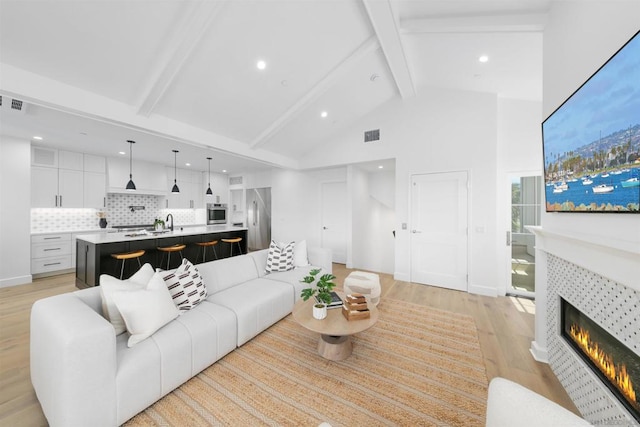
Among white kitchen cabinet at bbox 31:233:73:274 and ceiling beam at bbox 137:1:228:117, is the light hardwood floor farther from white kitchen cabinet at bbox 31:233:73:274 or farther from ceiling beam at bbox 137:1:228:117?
ceiling beam at bbox 137:1:228:117

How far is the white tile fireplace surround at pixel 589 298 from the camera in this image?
1.16 metres

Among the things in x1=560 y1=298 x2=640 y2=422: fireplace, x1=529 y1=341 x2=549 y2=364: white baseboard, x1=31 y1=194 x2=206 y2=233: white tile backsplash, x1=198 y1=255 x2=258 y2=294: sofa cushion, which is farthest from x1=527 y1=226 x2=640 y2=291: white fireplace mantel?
x1=31 y1=194 x2=206 y2=233: white tile backsplash

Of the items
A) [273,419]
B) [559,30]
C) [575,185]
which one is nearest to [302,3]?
[559,30]

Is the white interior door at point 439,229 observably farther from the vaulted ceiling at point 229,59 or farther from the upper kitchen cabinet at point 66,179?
the upper kitchen cabinet at point 66,179

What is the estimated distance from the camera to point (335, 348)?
6.88 feet

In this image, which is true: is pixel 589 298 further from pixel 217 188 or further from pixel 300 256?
pixel 217 188

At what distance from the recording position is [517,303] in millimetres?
3434

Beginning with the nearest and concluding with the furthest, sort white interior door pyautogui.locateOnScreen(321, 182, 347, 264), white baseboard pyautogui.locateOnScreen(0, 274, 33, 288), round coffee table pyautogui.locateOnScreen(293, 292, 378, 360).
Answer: round coffee table pyautogui.locateOnScreen(293, 292, 378, 360) → white baseboard pyautogui.locateOnScreen(0, 274, 33, 288) → white interior door pyautogui.locateOnScreen(321, 182, 347, 264)

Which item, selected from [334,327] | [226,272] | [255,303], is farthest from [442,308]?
[226,272]

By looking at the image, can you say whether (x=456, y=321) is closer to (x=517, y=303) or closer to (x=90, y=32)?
(x=517, y=303)

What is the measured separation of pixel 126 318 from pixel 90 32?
2.53 meters

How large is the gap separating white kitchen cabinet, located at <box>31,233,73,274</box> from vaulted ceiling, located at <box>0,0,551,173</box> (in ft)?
6.24

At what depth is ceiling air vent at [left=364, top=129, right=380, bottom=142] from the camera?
4.77 metres

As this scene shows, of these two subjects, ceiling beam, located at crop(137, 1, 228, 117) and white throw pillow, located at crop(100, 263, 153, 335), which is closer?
white throw pillow, located at crop(100, 263, 153, 335)
